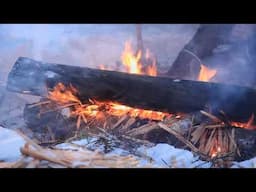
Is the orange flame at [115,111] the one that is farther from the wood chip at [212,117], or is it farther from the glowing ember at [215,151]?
the glowing ember at [215,151]

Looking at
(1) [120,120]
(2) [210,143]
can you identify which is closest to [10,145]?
(1) [120,120]

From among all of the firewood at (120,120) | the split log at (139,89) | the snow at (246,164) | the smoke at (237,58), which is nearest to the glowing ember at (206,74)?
the smoke at (237,58)

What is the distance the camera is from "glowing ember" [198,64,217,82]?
400 centimetres

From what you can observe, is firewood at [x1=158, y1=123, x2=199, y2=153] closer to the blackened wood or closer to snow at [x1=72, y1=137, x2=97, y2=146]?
snow at [x1=72, y1=137, x2=97, y2=146]

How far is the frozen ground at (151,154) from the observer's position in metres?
3.13

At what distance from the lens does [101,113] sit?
3686 millimetres

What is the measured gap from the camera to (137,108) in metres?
3.59

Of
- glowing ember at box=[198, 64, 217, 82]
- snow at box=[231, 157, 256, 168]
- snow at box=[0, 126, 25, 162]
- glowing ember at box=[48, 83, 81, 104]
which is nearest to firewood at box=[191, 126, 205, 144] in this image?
snow at box=[231, 157, 256, 168]

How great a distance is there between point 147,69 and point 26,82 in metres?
1.08

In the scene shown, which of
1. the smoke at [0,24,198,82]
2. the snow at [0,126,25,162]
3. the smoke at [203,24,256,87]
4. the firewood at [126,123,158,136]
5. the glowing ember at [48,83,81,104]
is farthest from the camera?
the smoke at [0,24,198,82]

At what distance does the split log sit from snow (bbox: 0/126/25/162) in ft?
1.25

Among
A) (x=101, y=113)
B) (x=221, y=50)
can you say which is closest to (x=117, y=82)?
(x=101, y=113)

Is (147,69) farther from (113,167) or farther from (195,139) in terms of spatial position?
(113,167)
